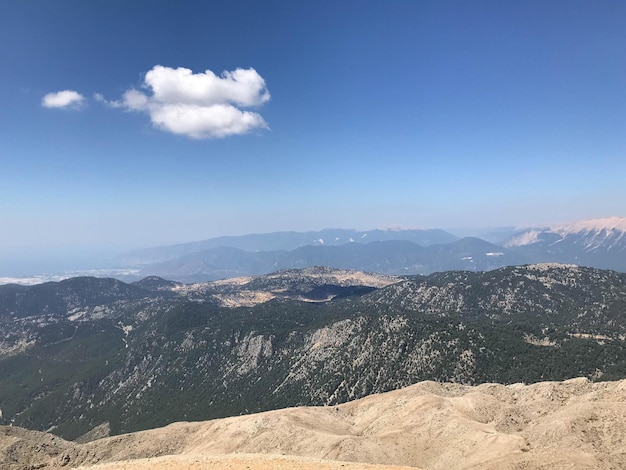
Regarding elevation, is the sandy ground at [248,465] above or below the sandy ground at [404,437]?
above

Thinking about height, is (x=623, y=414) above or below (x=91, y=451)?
above

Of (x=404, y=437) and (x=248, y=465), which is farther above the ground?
(x=248, y=465)

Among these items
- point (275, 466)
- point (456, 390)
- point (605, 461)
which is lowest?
point (456, 390)

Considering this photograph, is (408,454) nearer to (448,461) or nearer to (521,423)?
(448,461)

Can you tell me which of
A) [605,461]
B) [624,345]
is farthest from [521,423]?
[624,345]

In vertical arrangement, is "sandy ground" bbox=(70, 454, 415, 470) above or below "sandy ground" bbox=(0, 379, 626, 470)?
above

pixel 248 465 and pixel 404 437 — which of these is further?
pixel 404 437

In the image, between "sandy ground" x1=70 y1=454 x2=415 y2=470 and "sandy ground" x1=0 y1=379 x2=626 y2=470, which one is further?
"sandy ground" x1=0 y1=379 x2=626 y2=470

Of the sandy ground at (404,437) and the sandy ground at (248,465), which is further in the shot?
the sandy ground at (404,437)
